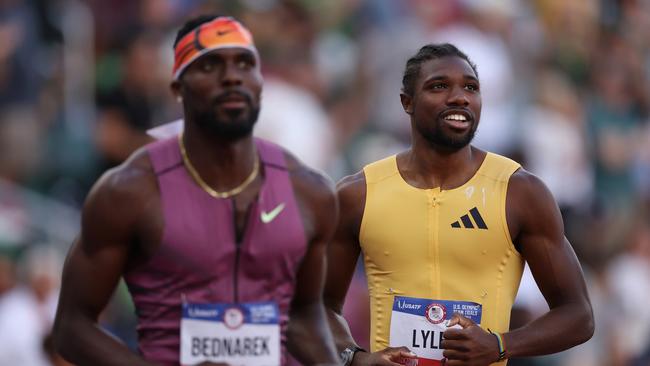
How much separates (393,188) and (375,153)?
603 cm

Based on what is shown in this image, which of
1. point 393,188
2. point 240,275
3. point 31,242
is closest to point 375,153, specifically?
point 31,242

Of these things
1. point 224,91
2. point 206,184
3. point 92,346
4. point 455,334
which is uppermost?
point 224,91

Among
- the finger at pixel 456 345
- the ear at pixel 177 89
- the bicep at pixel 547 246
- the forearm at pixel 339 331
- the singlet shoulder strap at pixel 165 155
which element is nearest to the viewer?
the singlet shoulder strap at pixel 165 155

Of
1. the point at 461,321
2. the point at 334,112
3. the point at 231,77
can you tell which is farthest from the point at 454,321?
the point at 334,112

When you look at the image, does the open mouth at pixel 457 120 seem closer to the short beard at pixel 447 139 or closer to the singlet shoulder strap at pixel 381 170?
the short beard at pixel 447 139

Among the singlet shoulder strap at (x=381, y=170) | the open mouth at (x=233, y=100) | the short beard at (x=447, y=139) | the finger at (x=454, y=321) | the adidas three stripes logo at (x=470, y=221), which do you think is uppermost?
the short beard at (x=447, y=139)

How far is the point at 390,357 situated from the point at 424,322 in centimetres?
26

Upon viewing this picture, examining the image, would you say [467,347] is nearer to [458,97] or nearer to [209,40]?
[458,97]

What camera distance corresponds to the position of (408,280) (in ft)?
23.7

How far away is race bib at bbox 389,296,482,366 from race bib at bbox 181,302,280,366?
41.7 inches

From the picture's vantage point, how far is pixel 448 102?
283 inches

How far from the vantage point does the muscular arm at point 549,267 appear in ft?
23.2

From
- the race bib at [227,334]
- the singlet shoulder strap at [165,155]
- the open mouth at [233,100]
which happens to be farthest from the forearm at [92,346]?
the open mouth at [233,100]

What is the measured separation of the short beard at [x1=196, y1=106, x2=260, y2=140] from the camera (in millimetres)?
6102
